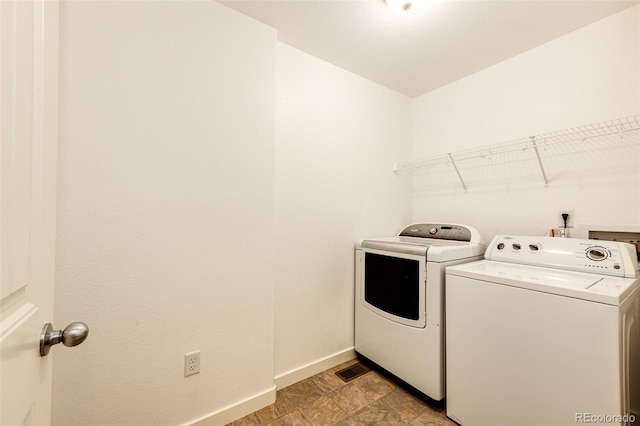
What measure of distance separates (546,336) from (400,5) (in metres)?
1.76

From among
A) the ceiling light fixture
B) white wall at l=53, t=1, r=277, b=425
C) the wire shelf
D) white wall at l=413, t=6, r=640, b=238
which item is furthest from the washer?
the ceiling light fixture

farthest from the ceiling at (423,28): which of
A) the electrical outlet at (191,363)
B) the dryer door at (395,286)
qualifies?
the electrical outlet at (191,363)

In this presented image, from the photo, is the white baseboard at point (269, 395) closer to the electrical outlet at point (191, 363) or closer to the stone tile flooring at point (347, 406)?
the stone tile flooring at point (347, 406)

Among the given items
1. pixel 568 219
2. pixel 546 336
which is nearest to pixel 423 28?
pixel 568 219

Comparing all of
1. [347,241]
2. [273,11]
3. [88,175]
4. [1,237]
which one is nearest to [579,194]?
[347,241]

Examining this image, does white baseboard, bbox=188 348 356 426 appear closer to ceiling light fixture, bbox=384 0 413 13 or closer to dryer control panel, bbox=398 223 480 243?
dryer control panel, bbox=398 223 480 243

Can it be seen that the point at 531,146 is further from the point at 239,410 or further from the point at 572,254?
the point at 239,410

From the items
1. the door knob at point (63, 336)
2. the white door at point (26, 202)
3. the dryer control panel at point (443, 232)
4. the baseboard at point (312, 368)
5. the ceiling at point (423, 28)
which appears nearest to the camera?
the white door at point (26, 202)

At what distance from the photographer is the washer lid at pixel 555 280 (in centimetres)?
101

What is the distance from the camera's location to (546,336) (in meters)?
1.11

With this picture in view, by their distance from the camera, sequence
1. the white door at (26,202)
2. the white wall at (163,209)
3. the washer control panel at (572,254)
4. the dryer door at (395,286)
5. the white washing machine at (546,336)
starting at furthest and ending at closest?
the dryer door at (395,286)
the washer control panel at (572,254)
the white wall at (163,209)
the white washing machine at (546,336)
the white door at (26,202)

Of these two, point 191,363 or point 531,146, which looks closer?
point 191,363

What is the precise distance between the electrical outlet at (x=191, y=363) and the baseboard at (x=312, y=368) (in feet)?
1.89

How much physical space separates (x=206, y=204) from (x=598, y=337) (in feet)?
5.89
